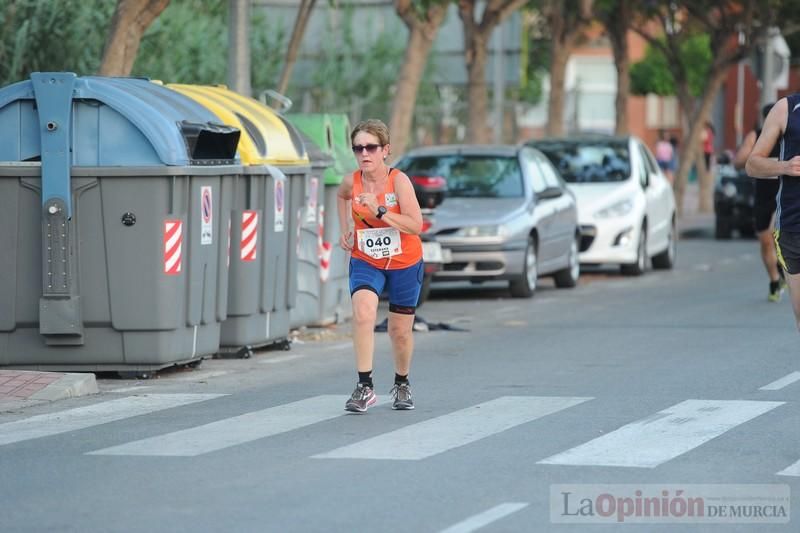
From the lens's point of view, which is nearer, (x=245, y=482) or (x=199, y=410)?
(x=245, y=482)

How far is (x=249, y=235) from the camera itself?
13.4 metres

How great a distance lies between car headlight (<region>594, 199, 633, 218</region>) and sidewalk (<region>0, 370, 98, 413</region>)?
1111 cm

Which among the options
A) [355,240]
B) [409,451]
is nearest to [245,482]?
[409,451]

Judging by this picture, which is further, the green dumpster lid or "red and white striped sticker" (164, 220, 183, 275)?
the green dumpster lid

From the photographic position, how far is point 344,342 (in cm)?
1488

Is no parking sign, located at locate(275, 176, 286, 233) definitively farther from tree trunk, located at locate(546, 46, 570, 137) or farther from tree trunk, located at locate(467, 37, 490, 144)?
tree trunk, located at locate(546, 46, 570, 137)

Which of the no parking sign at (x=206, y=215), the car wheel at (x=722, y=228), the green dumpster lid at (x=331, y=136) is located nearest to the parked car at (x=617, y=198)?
the green dumpster lid at (x=331, y=136)

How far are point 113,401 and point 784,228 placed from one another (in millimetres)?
4168

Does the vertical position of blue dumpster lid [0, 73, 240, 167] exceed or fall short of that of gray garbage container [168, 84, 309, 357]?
it exceeds it

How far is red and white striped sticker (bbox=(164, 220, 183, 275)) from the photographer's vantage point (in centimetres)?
1189

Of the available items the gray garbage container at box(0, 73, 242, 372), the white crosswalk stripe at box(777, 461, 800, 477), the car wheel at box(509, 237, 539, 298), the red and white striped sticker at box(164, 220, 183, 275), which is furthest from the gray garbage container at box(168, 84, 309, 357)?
the white crosswalk stripe at box(777, 461, 800, 477)

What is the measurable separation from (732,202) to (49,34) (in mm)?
13736

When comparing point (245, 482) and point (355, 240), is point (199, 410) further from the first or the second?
point (245, 482)

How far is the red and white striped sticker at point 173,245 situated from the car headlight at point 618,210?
33.9 feet
